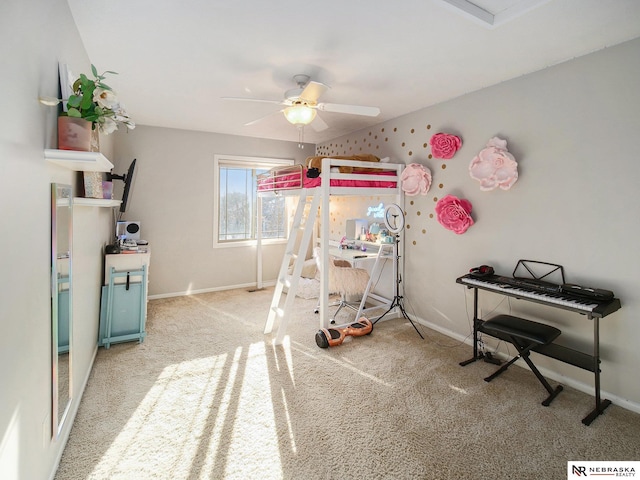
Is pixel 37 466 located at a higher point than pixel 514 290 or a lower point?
lower

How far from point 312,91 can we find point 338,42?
39 cm

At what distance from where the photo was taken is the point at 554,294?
2281 mm

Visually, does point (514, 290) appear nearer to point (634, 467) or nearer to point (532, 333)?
point (532, 333)

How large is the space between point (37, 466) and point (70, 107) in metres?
1.59

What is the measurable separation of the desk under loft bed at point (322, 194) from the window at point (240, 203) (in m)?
1.41

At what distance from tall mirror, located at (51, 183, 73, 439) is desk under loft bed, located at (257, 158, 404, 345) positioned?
1.70 m

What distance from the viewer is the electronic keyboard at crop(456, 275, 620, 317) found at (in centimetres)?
206

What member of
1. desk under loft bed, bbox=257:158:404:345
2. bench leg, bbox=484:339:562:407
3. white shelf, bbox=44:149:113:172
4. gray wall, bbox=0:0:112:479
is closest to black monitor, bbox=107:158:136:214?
desk under loft bed, bbox=257:158:404:345

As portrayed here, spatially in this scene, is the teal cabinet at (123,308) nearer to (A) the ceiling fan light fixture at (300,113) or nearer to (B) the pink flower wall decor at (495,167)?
(A) the ceiling fan light fixture at (300,113)

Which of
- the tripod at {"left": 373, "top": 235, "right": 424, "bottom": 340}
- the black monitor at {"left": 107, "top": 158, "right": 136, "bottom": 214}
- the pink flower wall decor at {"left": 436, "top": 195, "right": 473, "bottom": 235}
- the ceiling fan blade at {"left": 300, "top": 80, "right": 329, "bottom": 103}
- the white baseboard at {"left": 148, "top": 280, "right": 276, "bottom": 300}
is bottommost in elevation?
the white baseboard at {"left": 148, "top": 280, "right": 276, "bottom": 300}

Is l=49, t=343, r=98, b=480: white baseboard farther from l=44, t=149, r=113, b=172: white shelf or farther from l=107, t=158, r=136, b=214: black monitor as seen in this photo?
l=107, t=158, r=136, b=214: black monitor

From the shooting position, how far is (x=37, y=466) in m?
1.38

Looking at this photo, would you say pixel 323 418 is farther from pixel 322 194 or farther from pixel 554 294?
pixel 322 194

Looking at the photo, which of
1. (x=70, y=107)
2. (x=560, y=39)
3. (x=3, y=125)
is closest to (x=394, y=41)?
(x=560, y=39)
